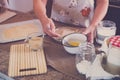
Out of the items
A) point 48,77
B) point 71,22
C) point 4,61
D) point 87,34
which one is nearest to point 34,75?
point 48,77

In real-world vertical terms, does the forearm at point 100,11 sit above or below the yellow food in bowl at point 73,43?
above

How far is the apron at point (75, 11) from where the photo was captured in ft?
4.79

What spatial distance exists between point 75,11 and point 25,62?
53 centimetres

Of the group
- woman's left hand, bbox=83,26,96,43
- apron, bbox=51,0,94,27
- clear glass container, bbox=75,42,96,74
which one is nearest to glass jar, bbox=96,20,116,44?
woman's left hand, bbox=83,26,96,43

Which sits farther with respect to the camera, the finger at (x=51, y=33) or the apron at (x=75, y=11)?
the apron at (x=75, y=11)

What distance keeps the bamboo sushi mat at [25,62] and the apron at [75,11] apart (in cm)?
37

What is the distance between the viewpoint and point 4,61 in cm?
111

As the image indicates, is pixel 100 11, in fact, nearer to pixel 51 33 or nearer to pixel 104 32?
pixel 104 32

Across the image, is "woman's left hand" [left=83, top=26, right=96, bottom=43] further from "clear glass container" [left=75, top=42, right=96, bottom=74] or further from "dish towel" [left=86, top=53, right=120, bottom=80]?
"dish towel" [left=86, top=53, right=120, bottom=80]

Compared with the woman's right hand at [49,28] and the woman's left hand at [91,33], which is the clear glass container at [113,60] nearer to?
the woman's left hand at [91,33]

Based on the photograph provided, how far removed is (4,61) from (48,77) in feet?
0.79

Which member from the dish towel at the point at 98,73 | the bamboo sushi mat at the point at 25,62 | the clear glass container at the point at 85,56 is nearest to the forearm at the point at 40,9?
the bamboo sushi mat at the point at 25,62

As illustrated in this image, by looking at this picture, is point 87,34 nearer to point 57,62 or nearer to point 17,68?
point 57,62

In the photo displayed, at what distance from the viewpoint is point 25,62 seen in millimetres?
1074
